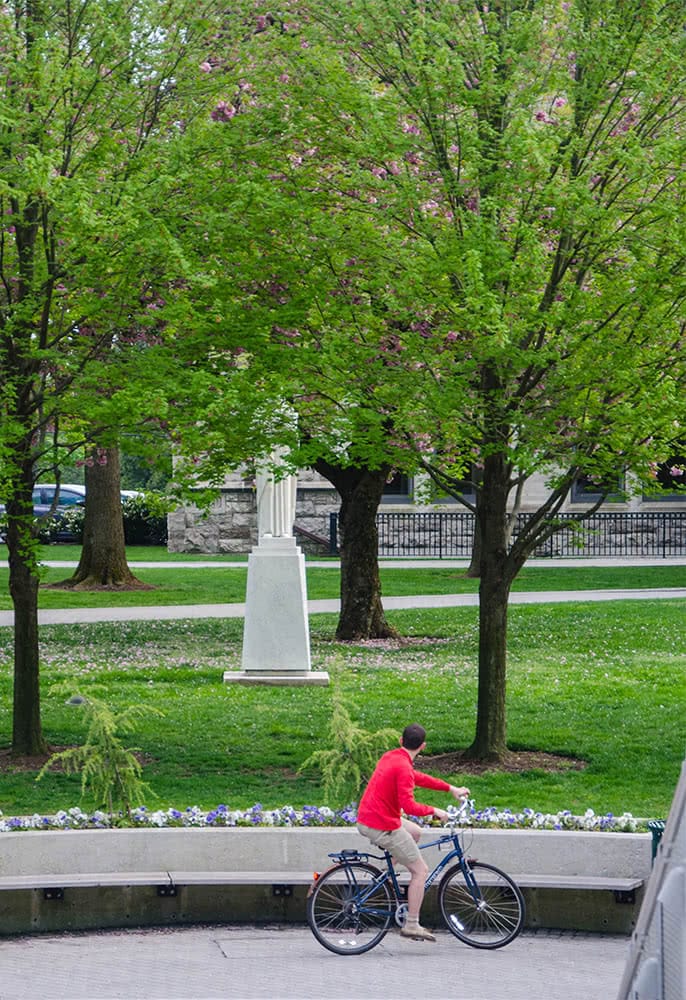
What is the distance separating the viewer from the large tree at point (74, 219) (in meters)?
11.6

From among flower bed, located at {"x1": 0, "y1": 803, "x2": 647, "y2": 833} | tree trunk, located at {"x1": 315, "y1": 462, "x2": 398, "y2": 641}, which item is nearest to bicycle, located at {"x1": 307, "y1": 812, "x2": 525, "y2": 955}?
flower bed, located at {"x1": 0, "y1": 803, "x2": 647, "y2": 833}

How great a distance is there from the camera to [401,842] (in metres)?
8.27

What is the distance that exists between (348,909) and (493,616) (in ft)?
16.3

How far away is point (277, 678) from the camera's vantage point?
16.9 m

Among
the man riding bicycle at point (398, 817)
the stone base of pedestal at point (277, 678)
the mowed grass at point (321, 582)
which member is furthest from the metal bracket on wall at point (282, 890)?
the mowed grass at point (321, 582)

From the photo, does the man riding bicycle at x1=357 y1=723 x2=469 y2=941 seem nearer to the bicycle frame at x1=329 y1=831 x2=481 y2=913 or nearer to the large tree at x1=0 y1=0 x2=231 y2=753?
the bicycle frame at x1=329 y1=831 x2=481 y2=913

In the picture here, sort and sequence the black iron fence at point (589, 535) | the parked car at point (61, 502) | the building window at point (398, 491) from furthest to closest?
1. the parked car at point (61, 502)
2. the building window at point (398, 491)
3. the black iron fence at point (589, 535)

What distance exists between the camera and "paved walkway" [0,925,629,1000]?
7.57 m

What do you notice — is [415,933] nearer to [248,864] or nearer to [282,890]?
[282,890]

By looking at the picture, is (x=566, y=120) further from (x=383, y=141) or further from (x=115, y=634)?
(x=115, y=634)

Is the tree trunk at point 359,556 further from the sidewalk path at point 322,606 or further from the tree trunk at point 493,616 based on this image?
the tree trunk at point 493,616

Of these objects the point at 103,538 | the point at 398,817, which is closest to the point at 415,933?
the point at 398,817

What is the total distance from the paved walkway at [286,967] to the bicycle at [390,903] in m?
0.10

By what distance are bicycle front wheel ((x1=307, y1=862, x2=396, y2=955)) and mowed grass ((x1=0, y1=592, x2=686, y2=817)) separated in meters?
2.04
